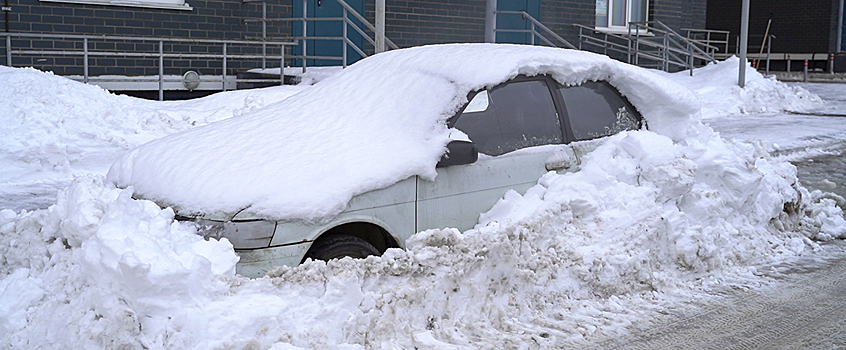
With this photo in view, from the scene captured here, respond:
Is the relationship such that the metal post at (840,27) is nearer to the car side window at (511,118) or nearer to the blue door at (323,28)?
the blue door at (323,28)

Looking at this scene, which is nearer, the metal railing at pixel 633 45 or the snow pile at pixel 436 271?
the snow pile at pixel 436 271

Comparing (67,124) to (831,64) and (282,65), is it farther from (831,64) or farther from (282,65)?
(831,64)

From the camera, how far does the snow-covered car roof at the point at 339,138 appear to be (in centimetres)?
435

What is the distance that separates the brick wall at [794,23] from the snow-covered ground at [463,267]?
1015 inches

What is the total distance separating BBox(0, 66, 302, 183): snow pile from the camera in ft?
28.3

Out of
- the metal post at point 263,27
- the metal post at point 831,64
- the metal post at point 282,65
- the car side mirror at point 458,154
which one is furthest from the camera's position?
the metal post at point 831,64

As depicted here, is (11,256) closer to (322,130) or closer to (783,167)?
(322,130)

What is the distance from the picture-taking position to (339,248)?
452 cm

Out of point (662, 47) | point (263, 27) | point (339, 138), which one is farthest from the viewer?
point (662, 47)

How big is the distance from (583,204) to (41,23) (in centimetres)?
1008

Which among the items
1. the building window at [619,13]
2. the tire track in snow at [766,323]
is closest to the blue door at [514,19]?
the building window at [619,13]

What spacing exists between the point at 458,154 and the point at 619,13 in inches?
739

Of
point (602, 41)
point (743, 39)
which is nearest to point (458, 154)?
point (743, 39)

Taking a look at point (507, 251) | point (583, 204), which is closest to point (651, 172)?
point (583, 204)
